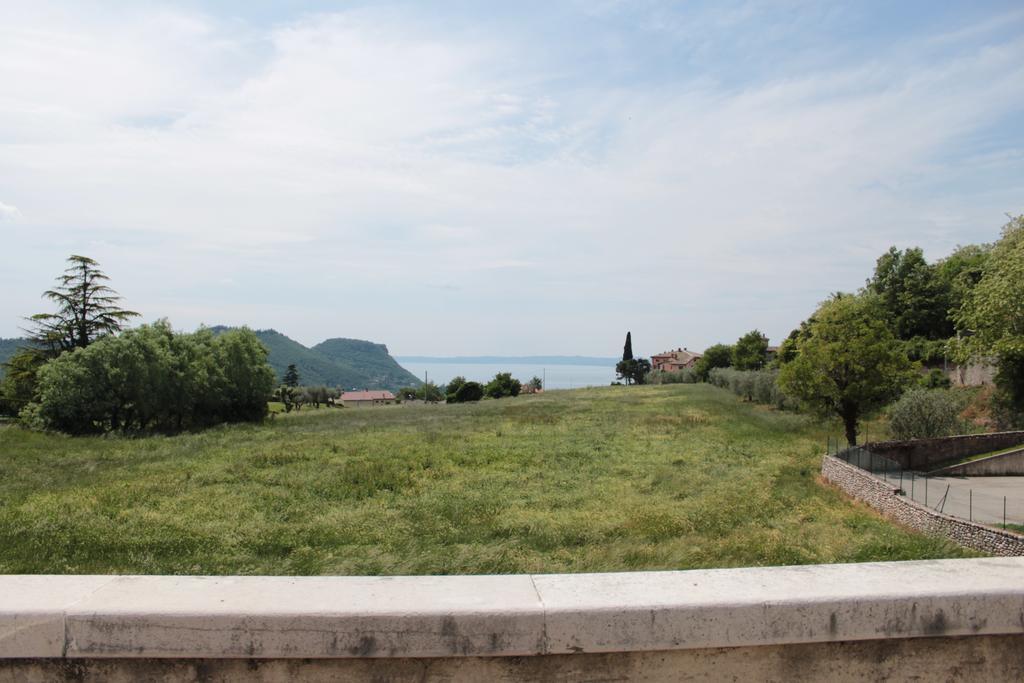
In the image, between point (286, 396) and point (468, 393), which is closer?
point (468, 393)

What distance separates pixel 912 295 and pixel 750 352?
30.2 metres

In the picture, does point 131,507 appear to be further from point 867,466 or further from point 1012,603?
point 867,466

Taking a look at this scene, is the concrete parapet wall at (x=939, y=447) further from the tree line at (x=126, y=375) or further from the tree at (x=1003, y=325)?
the tree line at (x=126, y=375)

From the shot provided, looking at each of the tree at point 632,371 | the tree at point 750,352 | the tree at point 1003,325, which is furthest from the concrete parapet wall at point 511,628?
the tree at point 632,371

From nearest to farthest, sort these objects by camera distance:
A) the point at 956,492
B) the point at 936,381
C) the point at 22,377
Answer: the point at 956,492, the point at 936,381, the point at 22,377

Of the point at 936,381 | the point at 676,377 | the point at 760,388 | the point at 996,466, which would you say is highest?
the point at 936,381

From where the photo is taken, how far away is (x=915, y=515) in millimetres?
18594

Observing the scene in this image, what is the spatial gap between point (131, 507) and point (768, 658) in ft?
62.8

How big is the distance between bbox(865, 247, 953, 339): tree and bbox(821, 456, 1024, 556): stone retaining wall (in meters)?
43.6

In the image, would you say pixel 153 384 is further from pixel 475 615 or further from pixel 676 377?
pixel 676 377

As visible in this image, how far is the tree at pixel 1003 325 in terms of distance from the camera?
28.6m

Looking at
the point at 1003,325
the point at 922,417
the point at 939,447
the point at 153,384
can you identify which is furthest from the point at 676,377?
the point at 153,384

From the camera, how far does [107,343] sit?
3738cm

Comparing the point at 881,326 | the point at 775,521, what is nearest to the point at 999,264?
the point at 881,326
